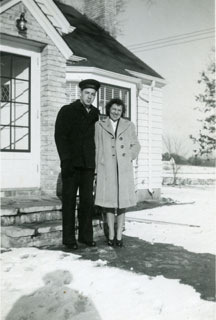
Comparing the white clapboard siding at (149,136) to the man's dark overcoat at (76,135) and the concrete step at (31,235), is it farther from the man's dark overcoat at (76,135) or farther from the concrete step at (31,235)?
the man's dark overcoat at (76,135)

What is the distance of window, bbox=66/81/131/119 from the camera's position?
25.3 feet

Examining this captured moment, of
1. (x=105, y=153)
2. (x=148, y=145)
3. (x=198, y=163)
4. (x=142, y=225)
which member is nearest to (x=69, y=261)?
(x=105, y=153)

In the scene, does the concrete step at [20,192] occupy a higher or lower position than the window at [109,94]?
lower

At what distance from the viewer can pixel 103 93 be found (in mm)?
8391

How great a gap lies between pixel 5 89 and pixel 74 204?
3.19 metres

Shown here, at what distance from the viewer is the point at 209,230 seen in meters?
5.48

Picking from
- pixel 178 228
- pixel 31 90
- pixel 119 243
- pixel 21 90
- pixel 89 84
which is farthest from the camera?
pixel 21 90

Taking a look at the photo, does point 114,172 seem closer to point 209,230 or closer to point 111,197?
point 111,197

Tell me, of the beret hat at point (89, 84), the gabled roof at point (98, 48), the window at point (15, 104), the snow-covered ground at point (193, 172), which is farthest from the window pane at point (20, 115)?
the snow-covered ground at point (193, 172)

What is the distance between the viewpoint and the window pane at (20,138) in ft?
20.2

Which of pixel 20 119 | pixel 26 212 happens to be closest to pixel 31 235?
pixel 26 212

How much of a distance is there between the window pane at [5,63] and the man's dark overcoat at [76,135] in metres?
2.32

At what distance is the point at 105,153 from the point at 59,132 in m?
0.60

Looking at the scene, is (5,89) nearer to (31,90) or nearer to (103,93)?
(31,90)
